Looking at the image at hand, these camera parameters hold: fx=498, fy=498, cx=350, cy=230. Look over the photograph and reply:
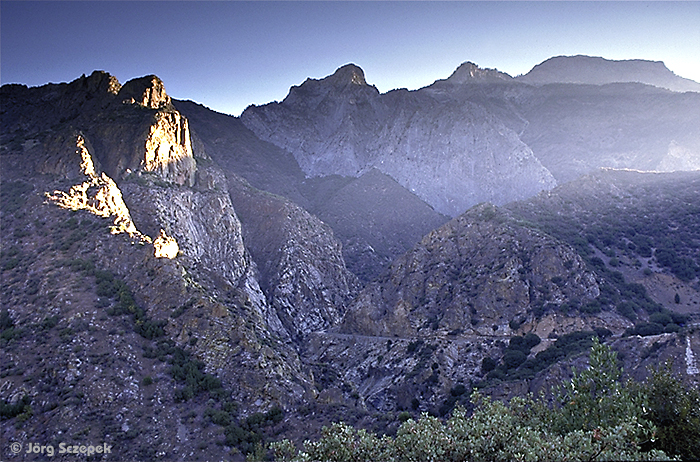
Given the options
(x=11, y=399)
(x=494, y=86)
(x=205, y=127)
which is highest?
(x=494, y=86)

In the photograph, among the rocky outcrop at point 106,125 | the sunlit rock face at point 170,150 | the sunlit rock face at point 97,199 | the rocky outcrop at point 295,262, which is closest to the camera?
the sunlit rock face at point 97,199

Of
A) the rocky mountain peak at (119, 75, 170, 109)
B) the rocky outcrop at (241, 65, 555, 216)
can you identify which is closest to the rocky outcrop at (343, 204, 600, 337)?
the rocky mountain peak at (119, 75, 170, 109)

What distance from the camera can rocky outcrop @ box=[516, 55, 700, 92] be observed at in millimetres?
173250

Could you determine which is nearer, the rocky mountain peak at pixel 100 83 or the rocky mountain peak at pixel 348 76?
the rocky mountain peak at pixel 100 83

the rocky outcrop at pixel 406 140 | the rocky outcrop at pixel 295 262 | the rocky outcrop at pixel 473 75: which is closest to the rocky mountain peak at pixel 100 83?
the rocky outcrop at pixel 295 262

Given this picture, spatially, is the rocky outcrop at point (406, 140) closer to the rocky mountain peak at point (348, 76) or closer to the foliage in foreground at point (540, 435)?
the rocky mountain peak at point (348, 76)

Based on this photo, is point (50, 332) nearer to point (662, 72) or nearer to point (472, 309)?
point (472, 309)

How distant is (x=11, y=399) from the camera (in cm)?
2522

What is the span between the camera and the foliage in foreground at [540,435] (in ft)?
39.9

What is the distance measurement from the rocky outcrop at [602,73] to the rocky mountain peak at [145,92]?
14211 centimetres

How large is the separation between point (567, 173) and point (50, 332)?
104 m

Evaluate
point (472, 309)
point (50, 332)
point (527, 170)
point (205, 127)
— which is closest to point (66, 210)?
point (50, 332)

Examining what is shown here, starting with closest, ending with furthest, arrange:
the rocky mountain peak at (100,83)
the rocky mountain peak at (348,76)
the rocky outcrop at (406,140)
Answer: the rocky mountain peak at (100,83) < the rocky outcrop at (406,140) < the rocky mountain peak at (348,76)

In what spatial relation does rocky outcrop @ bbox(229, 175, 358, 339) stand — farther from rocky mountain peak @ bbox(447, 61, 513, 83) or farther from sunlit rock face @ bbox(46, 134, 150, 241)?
rocky mountain peak @ bbox(447, 61, 513, 83)
